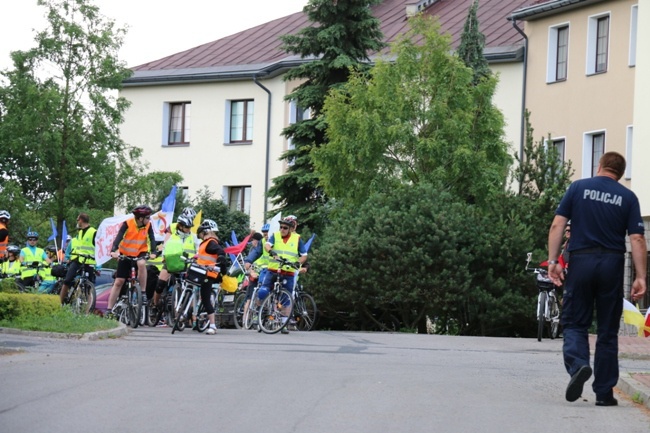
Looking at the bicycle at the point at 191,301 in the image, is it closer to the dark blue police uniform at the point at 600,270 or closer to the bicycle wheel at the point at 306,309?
the bicycle wheel at the point at 306,309

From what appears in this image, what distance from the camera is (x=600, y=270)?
11344mm

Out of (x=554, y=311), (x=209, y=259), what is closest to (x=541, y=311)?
(x=554, y=311)

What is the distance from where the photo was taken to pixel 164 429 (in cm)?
935

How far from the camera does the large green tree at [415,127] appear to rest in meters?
35.3

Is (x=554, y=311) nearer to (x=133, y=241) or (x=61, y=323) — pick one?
(x=133, y=241)

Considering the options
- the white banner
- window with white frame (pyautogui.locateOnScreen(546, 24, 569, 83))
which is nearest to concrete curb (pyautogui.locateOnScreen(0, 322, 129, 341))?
the white banner

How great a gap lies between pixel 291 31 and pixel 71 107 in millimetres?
16426

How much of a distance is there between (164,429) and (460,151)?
26020 mm

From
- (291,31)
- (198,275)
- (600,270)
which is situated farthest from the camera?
(291,31)

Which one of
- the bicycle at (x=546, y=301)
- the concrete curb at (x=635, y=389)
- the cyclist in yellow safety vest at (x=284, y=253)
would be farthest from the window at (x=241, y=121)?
the concrete curb at (x=635, y=389)

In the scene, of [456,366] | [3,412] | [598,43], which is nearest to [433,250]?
[456,366]

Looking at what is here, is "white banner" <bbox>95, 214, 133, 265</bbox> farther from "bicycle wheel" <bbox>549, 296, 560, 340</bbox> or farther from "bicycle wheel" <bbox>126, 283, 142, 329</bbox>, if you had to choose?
"bicycle wheel" <bbox>549, 296, 560, 340</bbox>

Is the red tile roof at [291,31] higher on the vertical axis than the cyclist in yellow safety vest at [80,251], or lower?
higher

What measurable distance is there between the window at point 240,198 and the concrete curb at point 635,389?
39583mm
